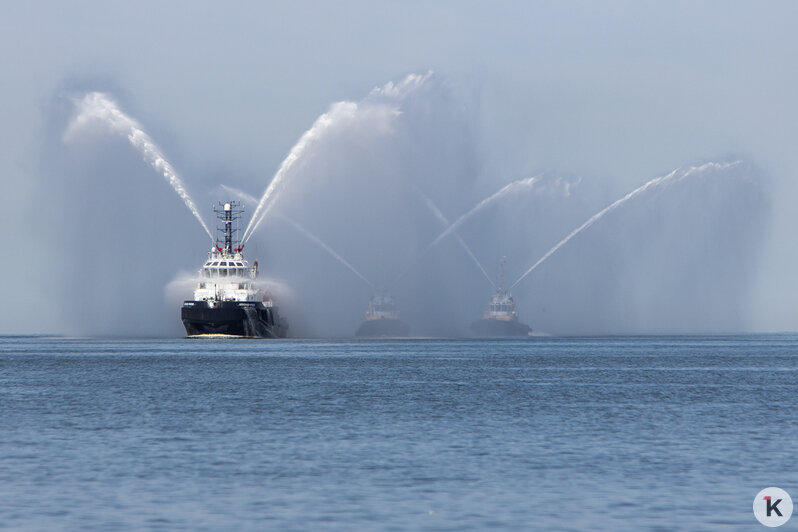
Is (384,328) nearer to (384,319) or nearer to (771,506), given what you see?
(384,319)

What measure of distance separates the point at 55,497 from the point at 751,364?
75.1 meters

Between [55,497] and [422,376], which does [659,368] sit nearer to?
[422,376]

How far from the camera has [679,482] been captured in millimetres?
26266

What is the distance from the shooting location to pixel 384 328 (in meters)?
153

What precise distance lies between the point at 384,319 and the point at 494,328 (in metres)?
24.1

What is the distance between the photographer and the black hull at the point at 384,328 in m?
151

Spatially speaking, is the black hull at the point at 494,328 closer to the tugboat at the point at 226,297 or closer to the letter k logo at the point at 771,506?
the tugboat at the point at 226,297

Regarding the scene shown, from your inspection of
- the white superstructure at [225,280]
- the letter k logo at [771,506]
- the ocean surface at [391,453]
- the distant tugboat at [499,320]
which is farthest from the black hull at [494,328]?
the letter k logo at [771,506]

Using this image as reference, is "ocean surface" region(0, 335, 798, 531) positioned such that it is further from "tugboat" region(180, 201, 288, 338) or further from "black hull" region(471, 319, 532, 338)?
"black hull" region(471, 319, 532, 338)

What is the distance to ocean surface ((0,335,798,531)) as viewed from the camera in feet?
74.6

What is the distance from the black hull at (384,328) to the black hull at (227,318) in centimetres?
2755

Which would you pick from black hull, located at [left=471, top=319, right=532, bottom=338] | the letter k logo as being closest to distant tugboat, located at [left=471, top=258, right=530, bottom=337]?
black hull, located at [left=471, top=319, right=532, bottom=338]

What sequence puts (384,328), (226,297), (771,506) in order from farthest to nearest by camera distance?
(384,328) → (226,297) → (771,506)

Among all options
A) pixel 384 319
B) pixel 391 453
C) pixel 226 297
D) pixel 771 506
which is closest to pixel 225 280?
pixel 226 297
